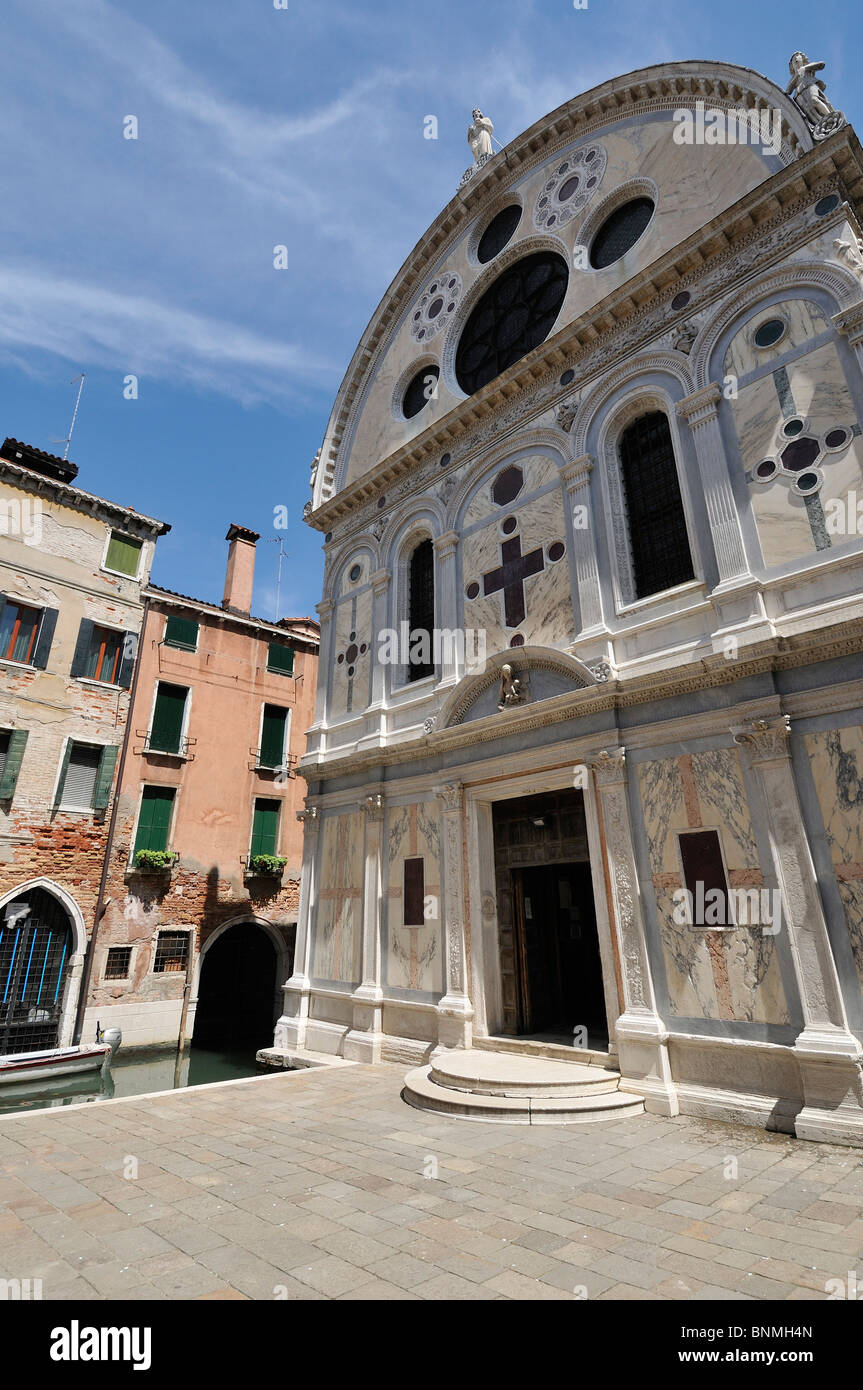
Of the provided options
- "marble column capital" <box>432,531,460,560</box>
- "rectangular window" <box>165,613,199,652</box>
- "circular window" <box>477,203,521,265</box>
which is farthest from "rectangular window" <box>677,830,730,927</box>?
"rectangular window" <box>165,613,199,652</box>

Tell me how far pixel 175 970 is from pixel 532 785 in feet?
40.8

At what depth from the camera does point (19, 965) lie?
15.9 metres

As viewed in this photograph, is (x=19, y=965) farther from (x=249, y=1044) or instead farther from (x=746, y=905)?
(x=746, y=905)

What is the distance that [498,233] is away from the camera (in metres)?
15.0

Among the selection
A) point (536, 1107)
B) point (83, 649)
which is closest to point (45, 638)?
point (83, 649)

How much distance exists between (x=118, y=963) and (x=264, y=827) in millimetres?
5215

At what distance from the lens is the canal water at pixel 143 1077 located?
502 inches

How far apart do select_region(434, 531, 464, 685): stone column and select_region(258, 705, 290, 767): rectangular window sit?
10152 mm

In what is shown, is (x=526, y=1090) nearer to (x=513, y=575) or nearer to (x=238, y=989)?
(x=513, y=575)

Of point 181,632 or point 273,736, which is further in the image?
point 273,736

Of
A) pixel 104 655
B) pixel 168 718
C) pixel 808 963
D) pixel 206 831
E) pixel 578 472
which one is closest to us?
pixel 808 963

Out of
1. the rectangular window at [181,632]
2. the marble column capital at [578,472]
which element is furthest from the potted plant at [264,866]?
the marble column capital at [578,472]

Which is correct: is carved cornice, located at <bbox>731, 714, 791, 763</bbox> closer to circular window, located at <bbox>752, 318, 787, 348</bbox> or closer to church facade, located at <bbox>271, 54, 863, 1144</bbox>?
church facade, located at <bbox>271, 54, 863, 1144</bbox>

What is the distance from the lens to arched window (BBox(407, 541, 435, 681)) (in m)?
13.6
